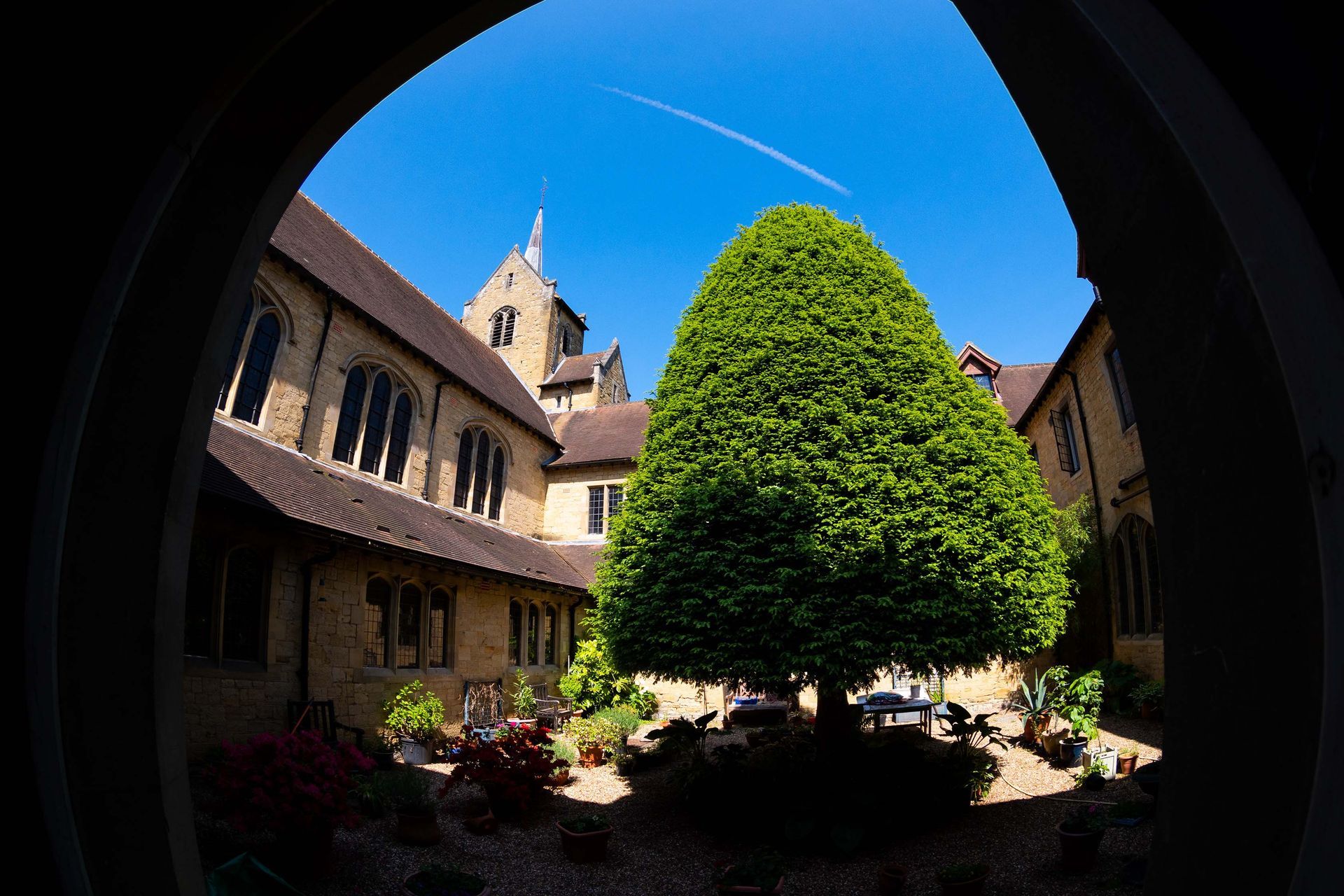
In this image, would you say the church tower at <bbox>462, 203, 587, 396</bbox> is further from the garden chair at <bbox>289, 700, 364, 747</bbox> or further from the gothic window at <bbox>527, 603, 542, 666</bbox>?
the garden chair at <bbox>289, 700, 364, 747</bbox>

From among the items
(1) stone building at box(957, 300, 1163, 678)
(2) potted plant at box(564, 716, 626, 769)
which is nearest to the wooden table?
(1) stone building at box(957, 300, 1163, 678)

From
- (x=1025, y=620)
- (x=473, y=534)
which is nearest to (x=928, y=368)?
(x=1025, y=620)

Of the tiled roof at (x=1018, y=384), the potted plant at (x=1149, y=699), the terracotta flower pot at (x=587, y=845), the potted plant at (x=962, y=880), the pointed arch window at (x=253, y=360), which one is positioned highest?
the tiled roof at (x=1018, y=384)

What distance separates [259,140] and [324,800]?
6085 mm

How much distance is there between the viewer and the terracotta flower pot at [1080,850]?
21.5ft

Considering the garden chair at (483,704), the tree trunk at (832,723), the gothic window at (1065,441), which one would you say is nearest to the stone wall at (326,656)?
the garden chair at (483,704)

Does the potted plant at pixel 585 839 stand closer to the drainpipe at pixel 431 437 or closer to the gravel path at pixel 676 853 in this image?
the gravel path at pixel 676 853

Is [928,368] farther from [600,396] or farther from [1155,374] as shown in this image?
[600,396]

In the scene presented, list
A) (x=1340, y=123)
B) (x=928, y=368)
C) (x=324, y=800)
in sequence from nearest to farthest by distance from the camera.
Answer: (x=1340, y=123) < (x=324, y=800) < (x=928, y=368)

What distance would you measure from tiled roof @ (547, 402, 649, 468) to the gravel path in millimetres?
14684

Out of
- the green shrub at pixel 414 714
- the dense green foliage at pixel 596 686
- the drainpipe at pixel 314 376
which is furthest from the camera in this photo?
the dense green foliage at pixel 596 686

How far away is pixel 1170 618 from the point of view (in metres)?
1.34

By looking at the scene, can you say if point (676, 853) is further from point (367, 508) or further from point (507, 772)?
point (367, 508)

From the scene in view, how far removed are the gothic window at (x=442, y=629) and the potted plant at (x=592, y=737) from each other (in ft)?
11.0
